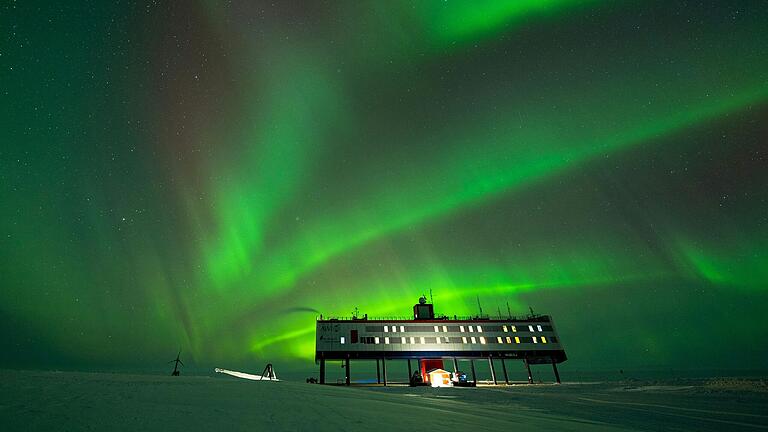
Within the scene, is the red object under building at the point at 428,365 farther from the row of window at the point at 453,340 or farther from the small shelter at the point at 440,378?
the small shelter at the point at 440,378

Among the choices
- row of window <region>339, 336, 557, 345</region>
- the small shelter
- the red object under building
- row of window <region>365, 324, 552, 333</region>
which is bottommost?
the small shelter

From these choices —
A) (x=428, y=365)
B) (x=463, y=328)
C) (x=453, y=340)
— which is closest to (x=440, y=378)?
(x=428, y=365)

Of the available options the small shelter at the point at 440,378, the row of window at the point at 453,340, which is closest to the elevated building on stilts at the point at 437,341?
the row of window at the point at 453,340

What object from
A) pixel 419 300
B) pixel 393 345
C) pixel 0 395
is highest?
pixel 419 300

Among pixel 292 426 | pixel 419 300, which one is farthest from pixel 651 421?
pixel 419 300

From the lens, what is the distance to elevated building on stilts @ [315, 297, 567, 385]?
2483 inches

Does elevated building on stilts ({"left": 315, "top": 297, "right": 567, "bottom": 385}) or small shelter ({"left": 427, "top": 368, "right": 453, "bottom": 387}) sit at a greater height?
elevated building on stilts ({"left": 315, "top": 297, "right": 567, "bottom": 385})

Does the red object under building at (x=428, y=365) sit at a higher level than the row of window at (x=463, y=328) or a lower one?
lower

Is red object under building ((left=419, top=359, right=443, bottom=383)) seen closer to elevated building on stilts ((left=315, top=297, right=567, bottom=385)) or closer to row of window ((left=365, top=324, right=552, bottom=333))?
elevated building on stilts ((left=315, top=297, right=567, bottom=385))

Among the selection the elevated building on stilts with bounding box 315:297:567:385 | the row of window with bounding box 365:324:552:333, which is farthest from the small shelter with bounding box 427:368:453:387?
the row of window with bounding box 365:324:552:333

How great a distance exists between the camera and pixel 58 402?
6930 mm

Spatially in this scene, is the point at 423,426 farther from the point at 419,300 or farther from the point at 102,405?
the point at 419,300

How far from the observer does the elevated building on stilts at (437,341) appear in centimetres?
6306

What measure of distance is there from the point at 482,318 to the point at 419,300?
46.6ft
